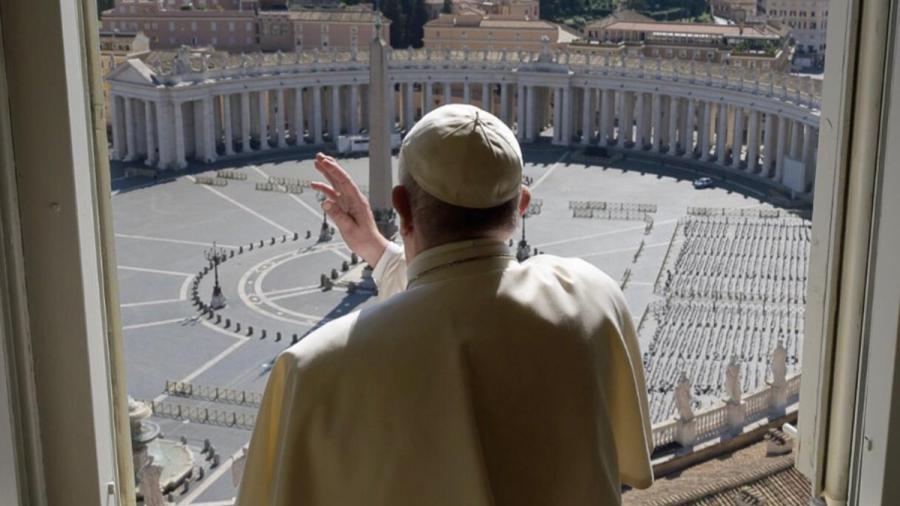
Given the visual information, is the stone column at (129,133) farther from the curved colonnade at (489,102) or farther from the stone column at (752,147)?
the stone column at (752,147)

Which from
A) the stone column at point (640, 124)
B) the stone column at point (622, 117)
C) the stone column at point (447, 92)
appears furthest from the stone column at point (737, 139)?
the stone column at point (447, 92)

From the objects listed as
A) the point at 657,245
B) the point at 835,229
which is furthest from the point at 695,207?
the point at 835,229

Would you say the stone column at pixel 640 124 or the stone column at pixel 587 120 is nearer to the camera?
the stone column at pixel 640 124

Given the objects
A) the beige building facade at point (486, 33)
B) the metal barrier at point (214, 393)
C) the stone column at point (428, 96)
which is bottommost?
the metal barrier at point (214, 393)

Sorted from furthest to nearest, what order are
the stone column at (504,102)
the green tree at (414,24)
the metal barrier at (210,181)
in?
the green tree at (414,24) < the stone column at (504,102) < the metal barrier at (210,181)

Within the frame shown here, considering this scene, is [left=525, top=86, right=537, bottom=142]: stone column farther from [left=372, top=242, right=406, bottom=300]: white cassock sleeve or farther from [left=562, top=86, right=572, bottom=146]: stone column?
[left=372, top=242, right=406, bottom=300]: white cassock sleeve

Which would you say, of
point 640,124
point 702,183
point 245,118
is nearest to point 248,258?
point 702,183

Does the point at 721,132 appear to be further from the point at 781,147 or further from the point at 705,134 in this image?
the point at 781,147

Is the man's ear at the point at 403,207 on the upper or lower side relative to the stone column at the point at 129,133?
upper
